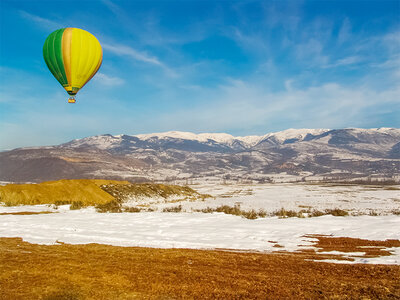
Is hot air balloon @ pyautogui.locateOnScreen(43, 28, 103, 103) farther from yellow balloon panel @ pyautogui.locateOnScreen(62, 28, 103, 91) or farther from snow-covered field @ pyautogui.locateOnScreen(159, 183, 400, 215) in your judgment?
snow-covered field @ pyautogui.locateOnScreen(159, 183, 400, 215)

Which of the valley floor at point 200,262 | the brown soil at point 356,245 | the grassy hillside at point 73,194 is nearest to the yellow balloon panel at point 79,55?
the grassy hillside at point 73,194

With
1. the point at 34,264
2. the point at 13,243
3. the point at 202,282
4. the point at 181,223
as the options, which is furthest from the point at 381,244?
the point at 13,243

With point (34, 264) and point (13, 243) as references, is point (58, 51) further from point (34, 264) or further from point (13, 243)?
point (34, 264)

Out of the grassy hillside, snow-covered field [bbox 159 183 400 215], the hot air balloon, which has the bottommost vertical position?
snow-covered field [bbox 159 183 400 215]

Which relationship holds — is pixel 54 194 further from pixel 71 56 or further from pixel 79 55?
pixel 79 55

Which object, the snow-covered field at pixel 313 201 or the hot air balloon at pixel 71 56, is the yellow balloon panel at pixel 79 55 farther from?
the snow-covered field at pixel 313 201

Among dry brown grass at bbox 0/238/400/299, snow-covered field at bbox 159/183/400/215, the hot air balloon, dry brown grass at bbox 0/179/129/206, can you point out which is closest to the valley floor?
dry brown grass at bbox 0/238/400/299
